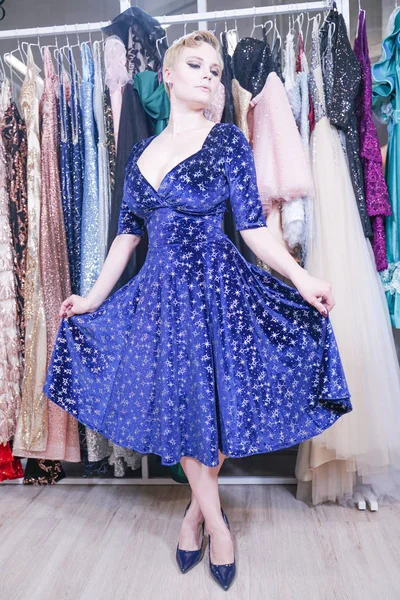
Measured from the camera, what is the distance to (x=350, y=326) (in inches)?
69.7

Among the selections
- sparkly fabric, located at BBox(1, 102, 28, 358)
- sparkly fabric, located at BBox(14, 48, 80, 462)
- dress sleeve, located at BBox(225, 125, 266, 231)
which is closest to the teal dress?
dress sleeve, located at BBox(225, 125, 266, 231)

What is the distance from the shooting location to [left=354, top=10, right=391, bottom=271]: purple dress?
181cm

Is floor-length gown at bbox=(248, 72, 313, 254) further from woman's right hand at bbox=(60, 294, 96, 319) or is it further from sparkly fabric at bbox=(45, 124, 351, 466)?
woman's right hand at bbox=(60, 294, 96, 319)

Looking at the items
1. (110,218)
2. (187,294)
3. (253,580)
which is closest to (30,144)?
(110,218)

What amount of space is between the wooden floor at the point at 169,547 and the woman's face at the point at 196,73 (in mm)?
1494

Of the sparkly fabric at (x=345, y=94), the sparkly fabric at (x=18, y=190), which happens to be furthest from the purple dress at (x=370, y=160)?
the sparkly fabric at (x=18, y=190)

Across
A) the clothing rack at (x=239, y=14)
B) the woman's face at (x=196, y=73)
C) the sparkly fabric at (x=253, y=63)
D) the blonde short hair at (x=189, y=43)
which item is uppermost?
the clothing rack at (x=239, y=14)

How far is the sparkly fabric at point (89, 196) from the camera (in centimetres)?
191

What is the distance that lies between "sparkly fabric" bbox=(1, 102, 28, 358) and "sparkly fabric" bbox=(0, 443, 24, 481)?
47 cm

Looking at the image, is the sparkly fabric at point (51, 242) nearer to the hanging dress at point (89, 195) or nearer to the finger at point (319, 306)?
the hanging dress at point (89, 195)

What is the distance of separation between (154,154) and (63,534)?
1396 mm

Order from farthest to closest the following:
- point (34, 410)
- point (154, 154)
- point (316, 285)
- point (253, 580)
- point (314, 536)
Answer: point (34, 410) → point (314, 536) → point (154, 154) → point (253, 580) → point (316, 285)

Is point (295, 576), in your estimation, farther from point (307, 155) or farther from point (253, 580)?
point (307, 155)

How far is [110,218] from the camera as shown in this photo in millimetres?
1851
